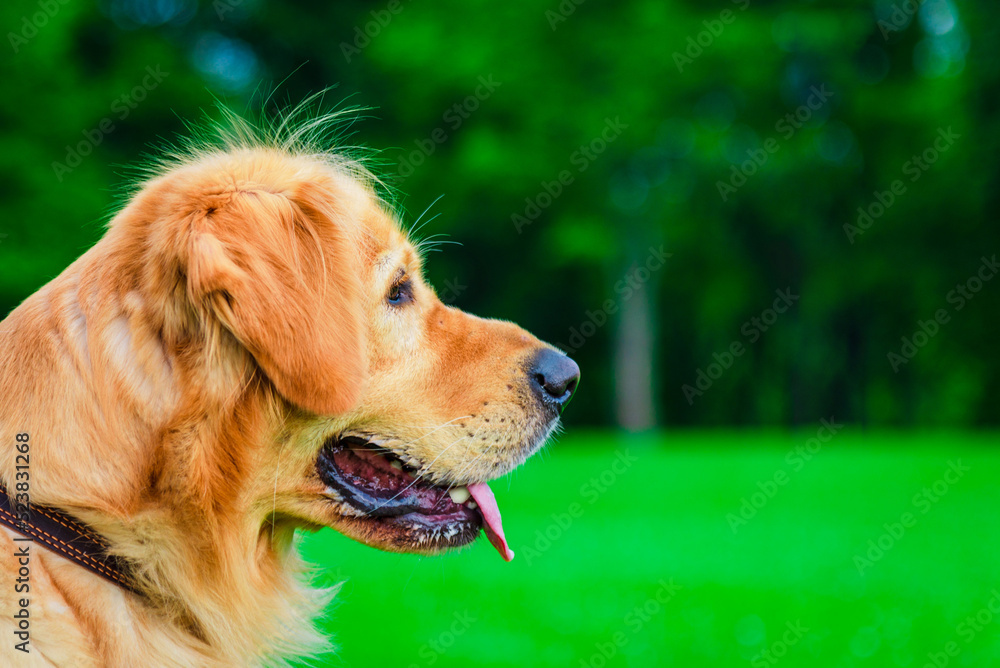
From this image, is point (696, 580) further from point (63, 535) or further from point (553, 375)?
point (63, 535)

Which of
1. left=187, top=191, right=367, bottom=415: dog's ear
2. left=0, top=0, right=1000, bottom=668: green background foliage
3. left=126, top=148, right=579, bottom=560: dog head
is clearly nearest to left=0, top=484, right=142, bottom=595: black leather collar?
left=126, top=148, right=579, bottom=560: dog head

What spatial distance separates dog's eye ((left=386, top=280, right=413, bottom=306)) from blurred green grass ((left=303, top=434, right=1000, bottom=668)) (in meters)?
1.28

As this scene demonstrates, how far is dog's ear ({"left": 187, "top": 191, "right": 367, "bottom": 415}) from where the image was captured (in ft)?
7.67

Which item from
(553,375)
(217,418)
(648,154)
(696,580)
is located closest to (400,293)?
(553,375)

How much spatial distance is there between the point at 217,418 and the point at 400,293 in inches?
36.5

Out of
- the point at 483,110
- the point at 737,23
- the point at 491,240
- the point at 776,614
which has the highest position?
the point at 737,23

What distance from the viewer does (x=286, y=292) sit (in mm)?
2465

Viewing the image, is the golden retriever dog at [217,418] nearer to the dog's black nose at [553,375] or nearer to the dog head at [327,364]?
the dog head at [327,364]

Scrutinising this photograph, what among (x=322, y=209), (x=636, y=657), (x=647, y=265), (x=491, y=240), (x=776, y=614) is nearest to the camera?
(x=322, y=209)

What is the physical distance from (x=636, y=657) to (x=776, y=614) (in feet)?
5.40

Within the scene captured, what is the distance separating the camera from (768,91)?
1037 inches

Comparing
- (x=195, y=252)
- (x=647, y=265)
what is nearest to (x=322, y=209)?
(x=195, y=252)

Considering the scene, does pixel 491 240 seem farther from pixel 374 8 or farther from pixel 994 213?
pixel 994 213

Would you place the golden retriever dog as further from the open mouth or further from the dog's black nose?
the dog's black nose
